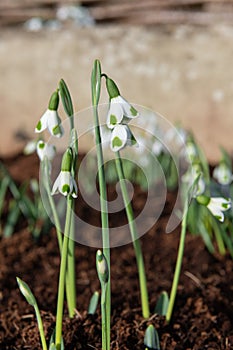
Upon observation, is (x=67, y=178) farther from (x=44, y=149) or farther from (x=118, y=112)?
(x=44, y=149)

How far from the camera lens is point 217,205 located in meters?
1.50

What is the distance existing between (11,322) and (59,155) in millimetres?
1453

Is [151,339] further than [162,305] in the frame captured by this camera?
No

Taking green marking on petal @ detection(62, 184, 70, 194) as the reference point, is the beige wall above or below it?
above

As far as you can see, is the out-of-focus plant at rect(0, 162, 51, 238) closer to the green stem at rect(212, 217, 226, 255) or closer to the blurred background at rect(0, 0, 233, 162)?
the green stem at rect(212, 217, 226, 255)

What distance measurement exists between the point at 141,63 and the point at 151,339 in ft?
6.29

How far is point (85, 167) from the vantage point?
8.87 feet

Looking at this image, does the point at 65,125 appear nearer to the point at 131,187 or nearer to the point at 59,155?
the point at 59,155

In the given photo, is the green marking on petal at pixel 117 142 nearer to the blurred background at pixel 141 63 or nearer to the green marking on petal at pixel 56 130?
the green marking on petal at pixel 56 130

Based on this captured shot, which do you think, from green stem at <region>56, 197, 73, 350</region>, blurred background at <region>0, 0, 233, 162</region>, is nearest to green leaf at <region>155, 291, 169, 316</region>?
green stem at <region>56, 197, 73, 350</region>

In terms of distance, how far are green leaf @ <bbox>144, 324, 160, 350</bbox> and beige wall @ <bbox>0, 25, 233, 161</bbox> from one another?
1.74 meters

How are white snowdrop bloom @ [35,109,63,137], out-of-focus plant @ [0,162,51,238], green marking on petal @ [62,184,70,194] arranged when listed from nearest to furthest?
green marking on petal @ [62,184,70,194] → white snowdrop bloom @ [35,109,63,137] → out-of-focus plant @ [0,162,51,238]

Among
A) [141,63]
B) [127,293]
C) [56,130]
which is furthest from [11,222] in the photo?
[141,63]

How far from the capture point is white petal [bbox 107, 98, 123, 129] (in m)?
1.25
